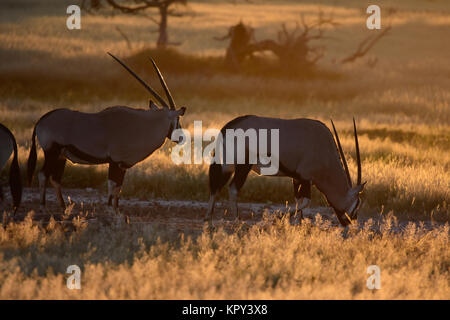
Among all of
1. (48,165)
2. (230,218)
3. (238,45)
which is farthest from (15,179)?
(238,45)

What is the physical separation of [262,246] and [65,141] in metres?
3.24

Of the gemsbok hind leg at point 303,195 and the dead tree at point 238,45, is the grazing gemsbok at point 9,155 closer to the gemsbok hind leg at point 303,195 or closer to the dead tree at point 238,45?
the gemsbok hind leg at point 303,195

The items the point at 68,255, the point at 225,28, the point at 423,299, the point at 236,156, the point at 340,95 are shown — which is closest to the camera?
the point at 423,299

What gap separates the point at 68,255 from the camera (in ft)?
30.0

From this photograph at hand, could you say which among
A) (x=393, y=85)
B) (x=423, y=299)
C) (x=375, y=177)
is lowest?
(x=423, y=299)

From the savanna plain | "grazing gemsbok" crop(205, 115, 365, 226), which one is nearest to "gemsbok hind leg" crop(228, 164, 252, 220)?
"grazing gemsbok" crop(205, 115, 365, 226)

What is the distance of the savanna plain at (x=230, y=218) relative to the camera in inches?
317

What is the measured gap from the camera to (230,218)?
458 inches

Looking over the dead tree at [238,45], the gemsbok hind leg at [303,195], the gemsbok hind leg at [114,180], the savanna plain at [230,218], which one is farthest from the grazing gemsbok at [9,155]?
the dead tree at [238,45]

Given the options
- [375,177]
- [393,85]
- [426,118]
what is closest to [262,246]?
[375,177]

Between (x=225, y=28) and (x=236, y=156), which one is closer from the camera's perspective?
(x=236, y=156)

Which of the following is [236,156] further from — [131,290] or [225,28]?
[225,28]

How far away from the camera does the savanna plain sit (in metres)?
8.05

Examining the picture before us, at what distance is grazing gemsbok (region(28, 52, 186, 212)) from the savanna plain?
0.84 metres
